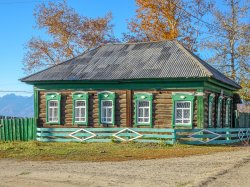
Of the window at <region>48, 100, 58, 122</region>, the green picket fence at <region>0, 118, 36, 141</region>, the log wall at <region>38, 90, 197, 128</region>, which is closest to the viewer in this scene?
the log wall at <region>38, 90, 197, 128</region>

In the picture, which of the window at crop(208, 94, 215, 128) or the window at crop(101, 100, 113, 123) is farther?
the window at crop(101, 100, 113, 123)

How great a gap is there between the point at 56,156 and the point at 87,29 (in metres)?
32.2

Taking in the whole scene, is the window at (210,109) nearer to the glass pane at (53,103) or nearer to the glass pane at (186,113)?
the glass pane at (186,113)

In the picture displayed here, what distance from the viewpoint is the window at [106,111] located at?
89.0 feet

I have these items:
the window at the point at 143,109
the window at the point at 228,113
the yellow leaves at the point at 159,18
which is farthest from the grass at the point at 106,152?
the yellow leaves at the point at 159,18

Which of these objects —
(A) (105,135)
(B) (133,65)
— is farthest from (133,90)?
(A) (105,135)

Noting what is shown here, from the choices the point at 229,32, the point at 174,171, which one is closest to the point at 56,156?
the point at 174,171

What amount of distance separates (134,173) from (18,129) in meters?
15.9

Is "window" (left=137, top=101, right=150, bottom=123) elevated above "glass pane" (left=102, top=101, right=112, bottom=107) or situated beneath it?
situated beneath

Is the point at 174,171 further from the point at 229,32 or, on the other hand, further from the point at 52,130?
the point at 229,32

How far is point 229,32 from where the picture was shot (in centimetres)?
3956

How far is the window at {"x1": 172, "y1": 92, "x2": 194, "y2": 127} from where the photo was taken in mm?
25344

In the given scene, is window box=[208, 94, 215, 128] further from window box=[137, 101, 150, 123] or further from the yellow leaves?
the yellow leaves

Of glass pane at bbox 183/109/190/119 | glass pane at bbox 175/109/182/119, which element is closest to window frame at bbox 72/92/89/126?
glass pane at bbox 175/109/182/119
